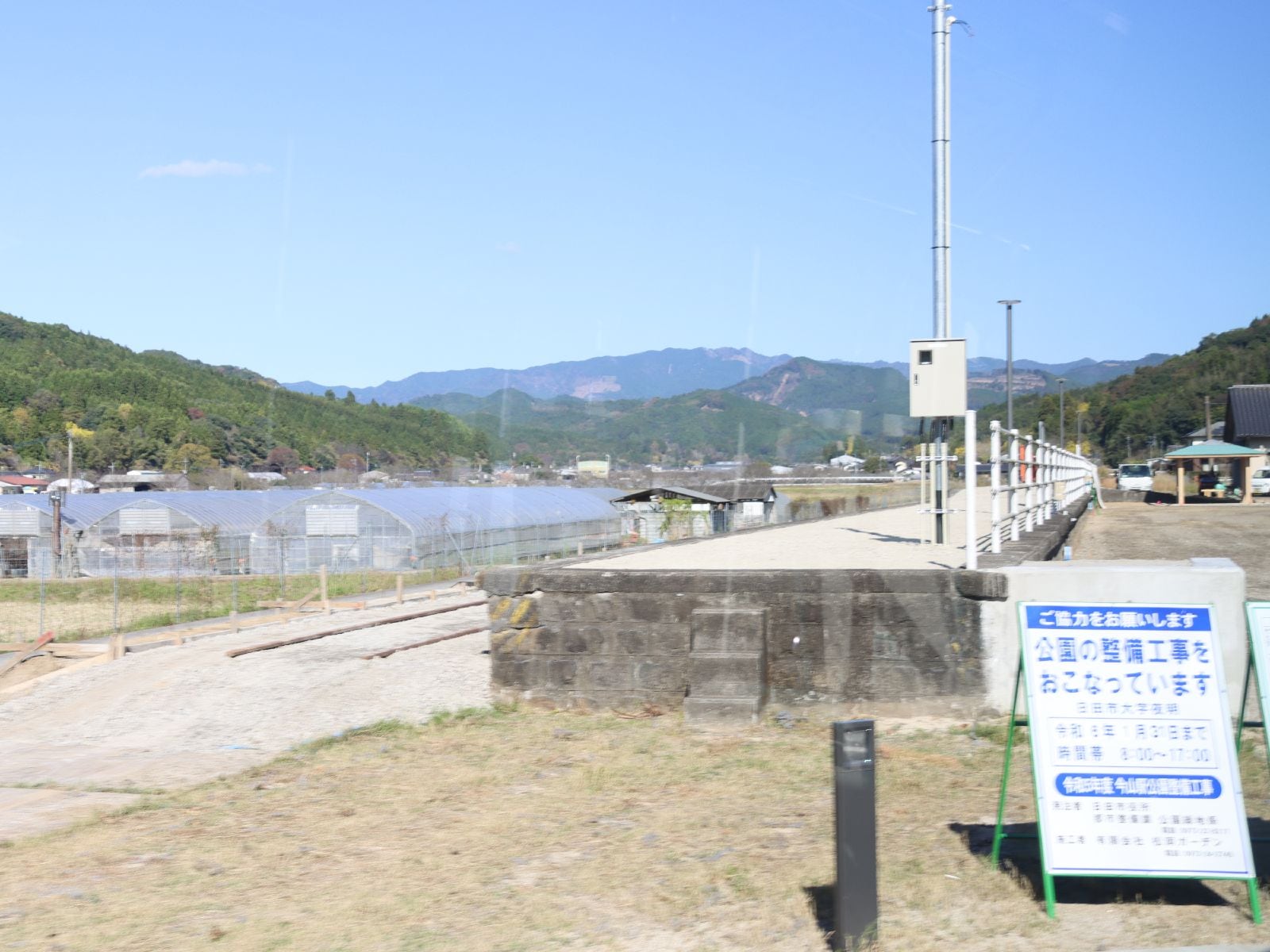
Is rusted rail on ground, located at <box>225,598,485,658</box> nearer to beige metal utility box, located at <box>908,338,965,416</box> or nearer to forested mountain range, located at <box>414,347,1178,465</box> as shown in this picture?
forested mountain range, located at <box>414,347,1178,465</box>

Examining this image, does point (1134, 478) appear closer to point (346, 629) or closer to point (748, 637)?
point (346, 629)

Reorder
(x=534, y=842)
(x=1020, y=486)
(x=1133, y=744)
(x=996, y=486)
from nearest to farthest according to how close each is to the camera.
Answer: (x=1133, y=744), (x=534, y=842), (x=996, y=486), (x=1020, y=486)

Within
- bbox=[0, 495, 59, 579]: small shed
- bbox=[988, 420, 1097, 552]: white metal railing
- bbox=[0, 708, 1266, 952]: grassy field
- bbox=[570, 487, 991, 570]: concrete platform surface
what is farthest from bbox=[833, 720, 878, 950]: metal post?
bbox=[0, 495, 59, 579]: small shed

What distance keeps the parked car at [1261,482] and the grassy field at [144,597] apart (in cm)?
2780

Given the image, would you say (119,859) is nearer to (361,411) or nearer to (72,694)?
(72,694)

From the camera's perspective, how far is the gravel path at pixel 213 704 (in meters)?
10.0

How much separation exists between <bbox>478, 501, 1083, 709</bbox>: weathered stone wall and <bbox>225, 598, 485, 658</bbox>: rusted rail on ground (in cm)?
972

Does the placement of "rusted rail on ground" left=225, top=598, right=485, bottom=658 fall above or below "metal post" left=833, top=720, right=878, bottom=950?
below

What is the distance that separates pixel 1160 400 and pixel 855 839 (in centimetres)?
8802

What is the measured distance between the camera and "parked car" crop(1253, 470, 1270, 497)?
42812mm

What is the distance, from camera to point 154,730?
472 inches

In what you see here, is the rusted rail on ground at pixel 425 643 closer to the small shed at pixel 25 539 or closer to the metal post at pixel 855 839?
the metal post at pixel 855 839

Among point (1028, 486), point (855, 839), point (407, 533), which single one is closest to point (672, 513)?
point (407, 533)

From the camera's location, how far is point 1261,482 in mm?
43125
